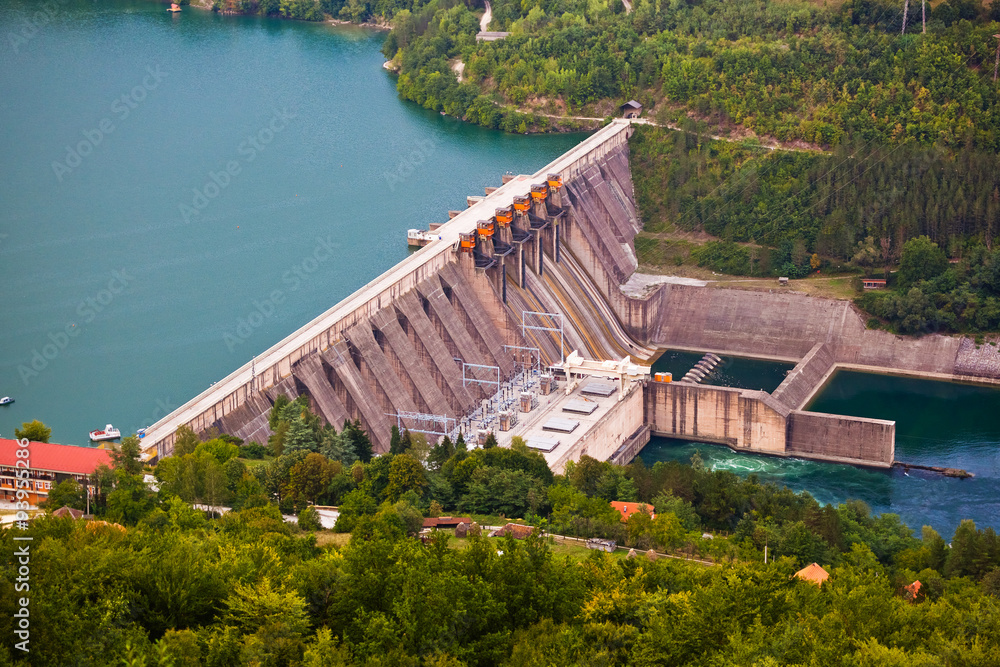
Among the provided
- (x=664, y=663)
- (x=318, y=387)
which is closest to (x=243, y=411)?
(x=318, y=387)

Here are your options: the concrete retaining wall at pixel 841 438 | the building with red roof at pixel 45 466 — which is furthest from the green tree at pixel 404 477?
the concrete retaining wall at pixel 841 438

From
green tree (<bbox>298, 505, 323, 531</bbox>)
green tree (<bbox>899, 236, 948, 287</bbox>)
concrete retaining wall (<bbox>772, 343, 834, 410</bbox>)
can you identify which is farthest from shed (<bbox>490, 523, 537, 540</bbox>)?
green tree (<bbox>899, 236, 948, 287</bbox>)

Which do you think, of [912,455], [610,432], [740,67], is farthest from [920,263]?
[610,432]

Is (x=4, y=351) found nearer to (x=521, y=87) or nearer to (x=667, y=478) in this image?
(x=667, y=478)

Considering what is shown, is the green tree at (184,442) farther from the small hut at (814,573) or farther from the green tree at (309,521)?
the small hut at (814,573)

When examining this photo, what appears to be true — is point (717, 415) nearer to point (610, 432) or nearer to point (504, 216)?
point (610, 432)
